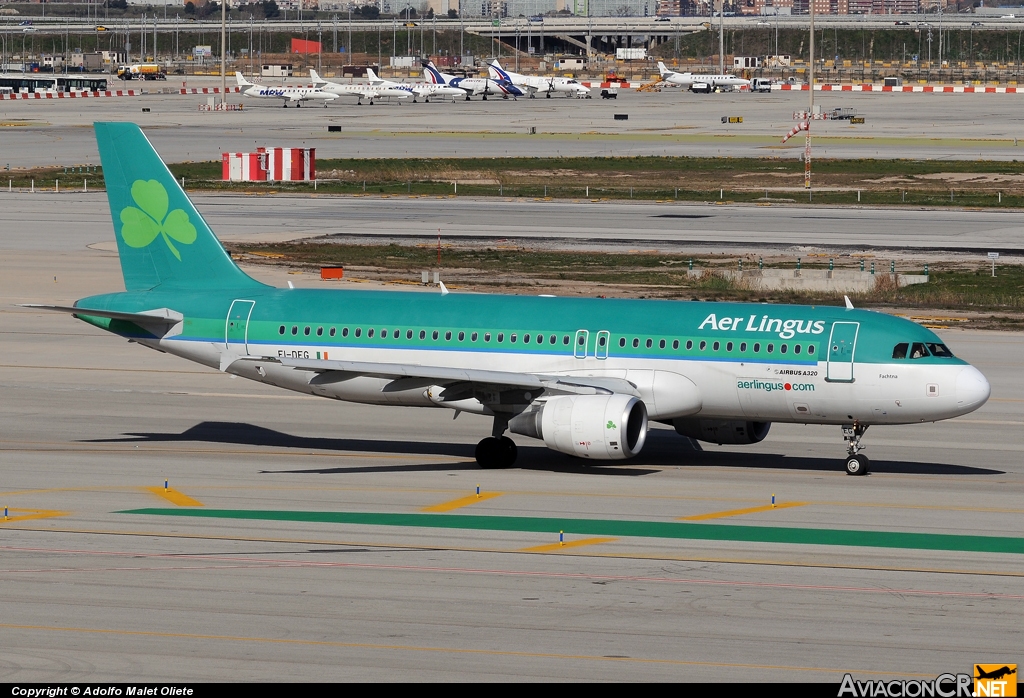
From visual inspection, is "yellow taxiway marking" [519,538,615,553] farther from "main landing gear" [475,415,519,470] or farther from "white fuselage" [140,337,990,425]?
"main landing gear" [475,415,519,470]

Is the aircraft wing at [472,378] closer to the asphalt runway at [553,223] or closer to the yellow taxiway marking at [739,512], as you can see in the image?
the yellow taxiway marking at [739,512]

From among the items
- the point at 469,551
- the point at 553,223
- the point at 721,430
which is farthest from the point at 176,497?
the point at 553,223

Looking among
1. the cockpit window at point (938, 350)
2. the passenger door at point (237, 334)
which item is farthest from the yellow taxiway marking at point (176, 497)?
the cockpit window at point (938, 350)

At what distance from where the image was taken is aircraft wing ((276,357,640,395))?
33.8 metres

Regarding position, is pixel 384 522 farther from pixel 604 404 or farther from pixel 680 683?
pixel 680 683

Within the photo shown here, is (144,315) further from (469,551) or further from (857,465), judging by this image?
(857,465)

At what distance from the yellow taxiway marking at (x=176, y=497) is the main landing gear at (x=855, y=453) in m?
16.1

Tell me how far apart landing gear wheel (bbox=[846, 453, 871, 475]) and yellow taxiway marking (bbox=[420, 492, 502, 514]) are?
9.10 m

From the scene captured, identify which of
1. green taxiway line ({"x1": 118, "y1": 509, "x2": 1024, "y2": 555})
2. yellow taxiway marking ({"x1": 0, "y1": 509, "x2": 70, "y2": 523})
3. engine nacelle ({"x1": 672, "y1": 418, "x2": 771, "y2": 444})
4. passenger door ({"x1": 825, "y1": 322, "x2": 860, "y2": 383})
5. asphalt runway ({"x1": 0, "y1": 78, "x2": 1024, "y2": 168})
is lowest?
green taxiway line ({"x1": 118, "y1": 509, "x2": 1024, "y2": 555})

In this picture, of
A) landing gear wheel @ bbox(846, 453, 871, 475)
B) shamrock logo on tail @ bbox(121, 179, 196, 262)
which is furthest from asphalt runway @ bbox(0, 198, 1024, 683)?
shamrock logo on tail @ bbox(121, 179, 196, 262)

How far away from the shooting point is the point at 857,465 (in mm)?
34812

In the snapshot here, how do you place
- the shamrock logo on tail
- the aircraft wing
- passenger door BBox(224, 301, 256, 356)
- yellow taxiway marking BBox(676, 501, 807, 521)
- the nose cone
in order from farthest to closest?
the shamrock logo on tail < passenger door BBox(224, 301, 256, 356) < the aircraft wing < the nose cone < yellow taxiway marking BBox(676, 501, 807, 521)

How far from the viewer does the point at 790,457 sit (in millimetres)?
37469

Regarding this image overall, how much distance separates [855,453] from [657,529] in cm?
806
